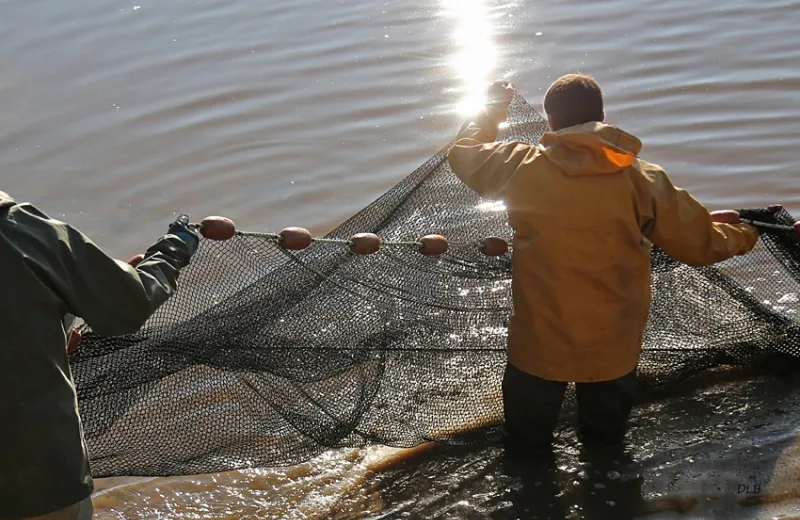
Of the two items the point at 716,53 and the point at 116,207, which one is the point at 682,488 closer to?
the point at 116,207

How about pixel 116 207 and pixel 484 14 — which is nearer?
pixel 116 207

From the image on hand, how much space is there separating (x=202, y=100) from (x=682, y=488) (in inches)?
227

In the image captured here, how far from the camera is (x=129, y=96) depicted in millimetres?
8211

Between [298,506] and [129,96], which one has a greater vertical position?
[129,96]

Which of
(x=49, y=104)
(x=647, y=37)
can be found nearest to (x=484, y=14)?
(x=647, y=37)

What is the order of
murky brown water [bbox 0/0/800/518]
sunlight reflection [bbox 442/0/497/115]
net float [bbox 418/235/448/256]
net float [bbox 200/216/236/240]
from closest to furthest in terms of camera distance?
1. net float [bbox 200/216/236/240]
2. net float [bbox 418/235/448/256]
3. murky brown water [bbox 0/0/800/518]
4. sunlight reflection [bbox 442/0/497/115]

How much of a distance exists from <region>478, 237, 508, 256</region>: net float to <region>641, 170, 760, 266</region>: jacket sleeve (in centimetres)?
78

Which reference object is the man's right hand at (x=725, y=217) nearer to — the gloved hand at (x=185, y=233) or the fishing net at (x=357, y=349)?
the fishing net at (x=357, y=349)

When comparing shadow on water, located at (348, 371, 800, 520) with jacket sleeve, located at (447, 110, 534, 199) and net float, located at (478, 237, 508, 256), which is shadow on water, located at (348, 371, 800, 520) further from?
jacket sleeve, located at (447, 110, 534, 199)

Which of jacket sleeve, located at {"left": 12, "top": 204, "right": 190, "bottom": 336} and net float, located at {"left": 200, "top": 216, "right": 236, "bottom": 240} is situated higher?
jacket sleeve, located at {"left": 12, "top": 204, "right": 190, "bottom": 336}

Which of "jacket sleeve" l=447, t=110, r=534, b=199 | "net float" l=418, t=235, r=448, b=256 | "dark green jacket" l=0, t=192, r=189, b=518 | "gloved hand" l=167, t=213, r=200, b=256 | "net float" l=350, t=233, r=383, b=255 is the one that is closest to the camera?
"dark green jacket" l=0, t=192, r=189, b=518

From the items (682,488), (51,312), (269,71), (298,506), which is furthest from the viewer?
(269,71)

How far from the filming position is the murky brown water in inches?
263

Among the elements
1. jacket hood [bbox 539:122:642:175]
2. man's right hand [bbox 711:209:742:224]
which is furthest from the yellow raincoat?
man's right hand [bbox 711:209:742:224]
